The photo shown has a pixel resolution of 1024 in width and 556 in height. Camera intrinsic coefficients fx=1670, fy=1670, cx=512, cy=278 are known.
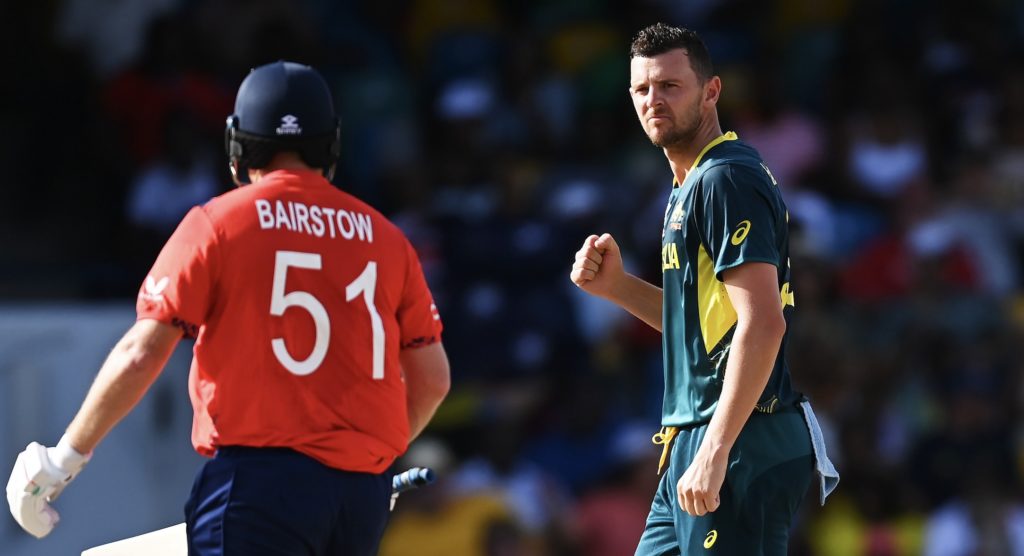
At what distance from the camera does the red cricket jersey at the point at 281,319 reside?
14.8 feet

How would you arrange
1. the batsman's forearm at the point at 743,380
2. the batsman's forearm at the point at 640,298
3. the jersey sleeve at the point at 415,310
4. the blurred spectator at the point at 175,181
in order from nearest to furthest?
the batsman's forearm at the point at 743,380 → the jersey sleeve at the point at 415,310 → the batsman's forearm at the point at 640,298 → the blurred spectator at the point at 175,181

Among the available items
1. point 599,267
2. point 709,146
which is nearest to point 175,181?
point 599,267

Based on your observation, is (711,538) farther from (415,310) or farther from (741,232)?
(415,310)

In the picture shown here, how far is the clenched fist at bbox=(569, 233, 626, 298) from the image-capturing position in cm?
500

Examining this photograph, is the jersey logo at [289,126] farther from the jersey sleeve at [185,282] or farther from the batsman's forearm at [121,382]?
the batsman's forearm at [121,382]

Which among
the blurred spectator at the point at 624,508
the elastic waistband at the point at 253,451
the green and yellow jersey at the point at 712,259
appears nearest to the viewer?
the green and yellow jersey at the point at 712,259

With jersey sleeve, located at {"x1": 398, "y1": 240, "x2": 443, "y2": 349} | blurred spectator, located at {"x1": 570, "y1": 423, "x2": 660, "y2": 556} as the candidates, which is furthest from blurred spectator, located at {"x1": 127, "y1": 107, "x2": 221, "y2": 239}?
jersey sleeve, located at {"x1": 398, "y1": 240, "x2": 443, "y2": 349}

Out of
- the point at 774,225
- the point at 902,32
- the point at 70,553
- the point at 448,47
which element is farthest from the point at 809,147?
the point at 774,225

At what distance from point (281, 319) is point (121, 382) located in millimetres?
454

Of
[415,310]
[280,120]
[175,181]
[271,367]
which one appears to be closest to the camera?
[271,367]

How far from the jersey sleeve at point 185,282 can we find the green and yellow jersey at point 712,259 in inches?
49.9

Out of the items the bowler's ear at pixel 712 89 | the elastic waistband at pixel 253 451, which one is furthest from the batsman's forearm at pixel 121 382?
the bowler's ear at pixel 712 89

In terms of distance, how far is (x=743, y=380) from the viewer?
430cm

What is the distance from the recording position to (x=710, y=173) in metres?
4.50
